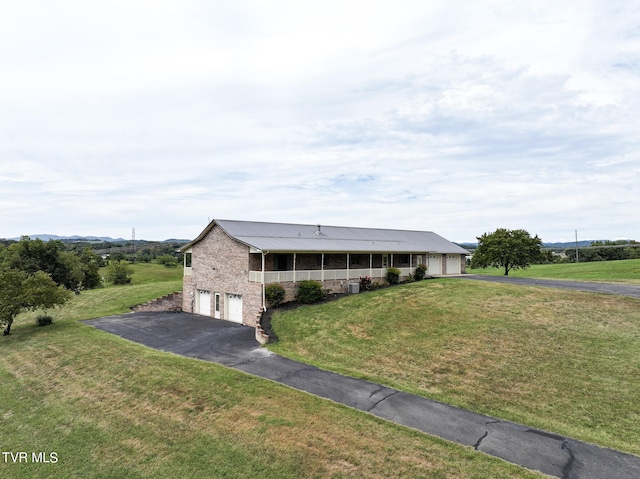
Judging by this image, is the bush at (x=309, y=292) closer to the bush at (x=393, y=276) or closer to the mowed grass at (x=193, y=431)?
the bush at (x=393, y=276)

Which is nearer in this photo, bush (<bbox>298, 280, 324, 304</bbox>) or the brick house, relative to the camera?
the brick house

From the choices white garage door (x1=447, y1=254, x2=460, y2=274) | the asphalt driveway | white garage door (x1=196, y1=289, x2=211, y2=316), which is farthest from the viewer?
white garage door (x1=447, y1=254, x2=460, y2=274)

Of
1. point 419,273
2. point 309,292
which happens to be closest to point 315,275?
point 309,292

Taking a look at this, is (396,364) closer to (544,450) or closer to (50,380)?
(544,450)

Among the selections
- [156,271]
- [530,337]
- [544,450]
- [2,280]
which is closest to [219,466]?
[544,450]

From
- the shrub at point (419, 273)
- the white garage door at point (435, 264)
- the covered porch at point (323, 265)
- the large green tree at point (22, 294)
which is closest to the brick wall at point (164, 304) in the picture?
the large green tree at point (22, 294)

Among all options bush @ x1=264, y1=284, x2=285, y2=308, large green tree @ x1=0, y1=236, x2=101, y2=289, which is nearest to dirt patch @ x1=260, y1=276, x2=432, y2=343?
bush @ x1=264, y1=284, x2=285, y2=308

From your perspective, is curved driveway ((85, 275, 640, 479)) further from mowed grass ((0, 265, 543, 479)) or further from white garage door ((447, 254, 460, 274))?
white garage door ((447, 254, 460, 274))
